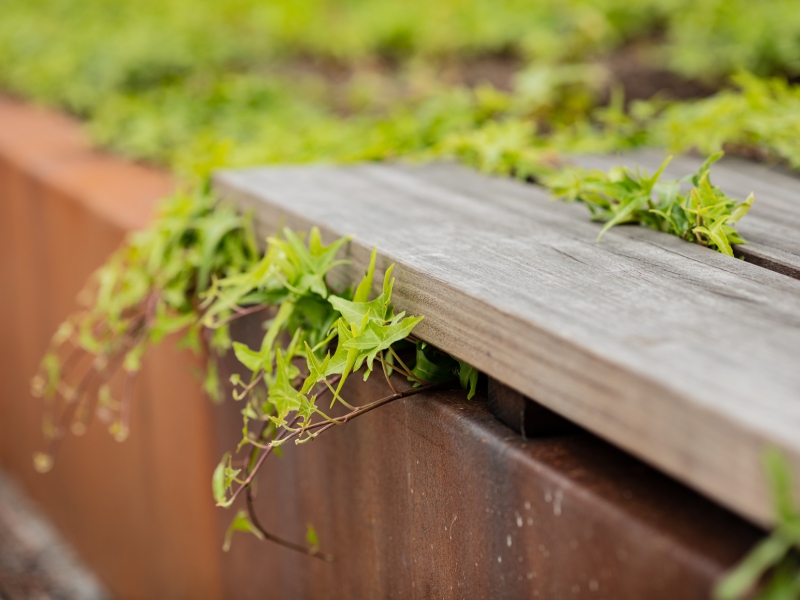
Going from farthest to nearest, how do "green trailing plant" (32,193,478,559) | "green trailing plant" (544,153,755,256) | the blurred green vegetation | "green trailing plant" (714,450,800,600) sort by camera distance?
the blurred green vegetation
"green trailing plant" (544,153,755,256)
"green trailing plant" (32,193,478,559)
"green trailing plant" (714,450,800,600)

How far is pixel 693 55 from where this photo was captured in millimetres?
3709

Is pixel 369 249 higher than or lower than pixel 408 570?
higher

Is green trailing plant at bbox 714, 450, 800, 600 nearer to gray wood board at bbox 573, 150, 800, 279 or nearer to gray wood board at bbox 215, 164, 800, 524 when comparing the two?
gray wood board at bbox 215, 164, 800, 524

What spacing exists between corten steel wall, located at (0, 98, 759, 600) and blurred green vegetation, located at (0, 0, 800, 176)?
472 millimetres

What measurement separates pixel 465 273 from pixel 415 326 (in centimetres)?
10

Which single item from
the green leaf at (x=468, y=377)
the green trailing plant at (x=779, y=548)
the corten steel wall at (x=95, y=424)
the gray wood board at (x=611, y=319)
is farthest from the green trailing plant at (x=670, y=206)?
the corten steel wall at (x=95, y=424)

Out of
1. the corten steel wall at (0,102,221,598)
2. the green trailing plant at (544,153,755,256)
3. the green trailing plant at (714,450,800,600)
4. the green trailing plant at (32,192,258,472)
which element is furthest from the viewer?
the corten steel wall at (0,102,221,598)

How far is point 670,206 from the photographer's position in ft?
4.34

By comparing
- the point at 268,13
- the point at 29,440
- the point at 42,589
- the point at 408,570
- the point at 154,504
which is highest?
the point at 268,13

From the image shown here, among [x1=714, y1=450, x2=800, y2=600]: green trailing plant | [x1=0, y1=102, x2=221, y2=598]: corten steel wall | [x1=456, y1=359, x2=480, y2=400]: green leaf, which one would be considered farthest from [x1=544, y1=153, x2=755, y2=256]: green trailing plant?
[x1=0, y1=102, x2=221, y2=598]: corten steel wall

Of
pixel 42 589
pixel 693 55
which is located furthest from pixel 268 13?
pixel 42 589

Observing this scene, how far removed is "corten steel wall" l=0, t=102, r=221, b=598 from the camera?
7.68ft

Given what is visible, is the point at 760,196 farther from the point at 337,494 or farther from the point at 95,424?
the point at 95,424

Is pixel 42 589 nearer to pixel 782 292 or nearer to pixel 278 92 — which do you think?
pixel 278 92
